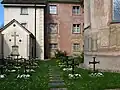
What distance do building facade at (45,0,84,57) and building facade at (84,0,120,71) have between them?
77.9 feet

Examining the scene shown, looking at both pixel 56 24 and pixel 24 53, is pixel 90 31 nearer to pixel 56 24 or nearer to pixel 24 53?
pixel 24 53

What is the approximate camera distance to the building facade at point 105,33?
17.3m

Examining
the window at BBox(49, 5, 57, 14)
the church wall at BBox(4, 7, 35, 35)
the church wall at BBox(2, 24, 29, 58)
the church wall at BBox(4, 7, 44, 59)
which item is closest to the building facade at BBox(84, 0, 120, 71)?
the church wall at BBox(2, 24, 29, 58)

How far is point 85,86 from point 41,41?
99.3 feet

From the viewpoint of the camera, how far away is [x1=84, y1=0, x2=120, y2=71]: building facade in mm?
17312

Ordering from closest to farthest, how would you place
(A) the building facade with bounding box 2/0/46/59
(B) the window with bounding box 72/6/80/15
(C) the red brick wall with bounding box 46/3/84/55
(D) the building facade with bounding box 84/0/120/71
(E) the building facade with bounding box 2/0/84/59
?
(D) the building facade with bounding box 84/0/120/71 < (A) the building facade with bounding box 2/0/46/59 < (E) the building facade with bounding box 2/0/84/59 < (C) the red brick wall with bounding box 46/3/84/55 < (B) the window with bounding box 72/6/80/15

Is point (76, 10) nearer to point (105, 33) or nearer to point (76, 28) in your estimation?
point (76, 28)

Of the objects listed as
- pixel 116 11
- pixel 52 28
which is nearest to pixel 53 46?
pixel 52 28

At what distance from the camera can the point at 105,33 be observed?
17.9 m

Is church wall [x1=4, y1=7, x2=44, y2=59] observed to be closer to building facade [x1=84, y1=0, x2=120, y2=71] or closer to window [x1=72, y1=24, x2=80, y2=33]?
window [x1=72, y1=24, x2=80, y2=33]

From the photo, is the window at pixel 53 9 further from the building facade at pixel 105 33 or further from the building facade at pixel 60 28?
the building facade at pixel 105 33

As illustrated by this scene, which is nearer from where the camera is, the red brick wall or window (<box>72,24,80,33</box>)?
the red brick wall

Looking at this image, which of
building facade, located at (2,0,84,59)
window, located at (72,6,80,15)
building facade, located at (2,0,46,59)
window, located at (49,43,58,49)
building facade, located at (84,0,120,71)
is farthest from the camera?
window, located at (72,6,80,15)

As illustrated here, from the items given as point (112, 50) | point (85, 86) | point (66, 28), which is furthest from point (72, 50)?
point (85, 86)
